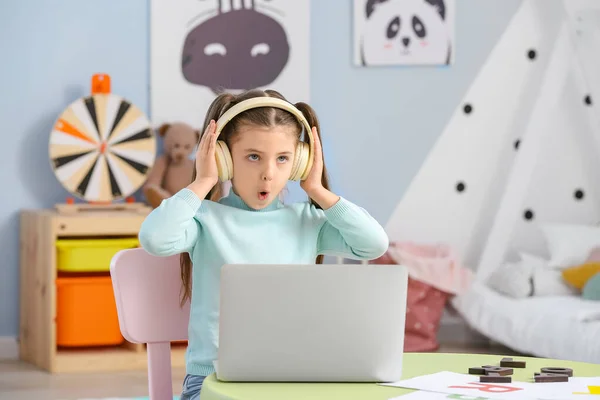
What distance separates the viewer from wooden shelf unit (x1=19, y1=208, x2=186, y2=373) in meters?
3.50

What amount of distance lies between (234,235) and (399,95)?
9.72 feet

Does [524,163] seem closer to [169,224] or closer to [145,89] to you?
[145,89]

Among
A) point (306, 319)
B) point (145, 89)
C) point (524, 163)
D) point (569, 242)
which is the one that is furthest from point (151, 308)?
point (524, 163)

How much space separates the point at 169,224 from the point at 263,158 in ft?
0.55

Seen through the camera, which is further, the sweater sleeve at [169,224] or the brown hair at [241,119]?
the brown hair at [241,119]

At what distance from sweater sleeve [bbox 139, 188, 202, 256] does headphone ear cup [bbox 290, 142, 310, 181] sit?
14 centimetres

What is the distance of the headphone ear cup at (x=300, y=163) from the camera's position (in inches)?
53.9

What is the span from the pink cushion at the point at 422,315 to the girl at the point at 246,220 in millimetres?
2534

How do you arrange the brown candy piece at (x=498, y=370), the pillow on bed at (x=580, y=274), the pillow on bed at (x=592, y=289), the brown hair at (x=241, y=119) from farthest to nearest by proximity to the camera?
the pillow on bed at (x=580, y=274) → the pillow on bed at (x=592, y=289) → the brown hair at (x=241, y=119) → the brown candy piece at (x=498, y=370)

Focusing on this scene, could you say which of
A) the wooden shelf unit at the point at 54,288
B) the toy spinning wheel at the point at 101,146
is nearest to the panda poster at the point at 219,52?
the toy spinning wheel at the point at 101,146

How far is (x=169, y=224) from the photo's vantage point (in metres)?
1.30

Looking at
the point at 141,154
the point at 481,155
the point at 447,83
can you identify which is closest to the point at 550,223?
the point at 481,155

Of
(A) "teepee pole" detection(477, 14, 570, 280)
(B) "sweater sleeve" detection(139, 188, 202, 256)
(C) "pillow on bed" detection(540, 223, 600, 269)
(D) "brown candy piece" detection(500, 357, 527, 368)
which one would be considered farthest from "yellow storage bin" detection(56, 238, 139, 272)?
(D) "brown candy piece" detection(500, 357, 527, 368)

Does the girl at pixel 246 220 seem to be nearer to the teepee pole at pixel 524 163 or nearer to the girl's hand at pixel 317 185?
the girl's hand at pixel 317 185
